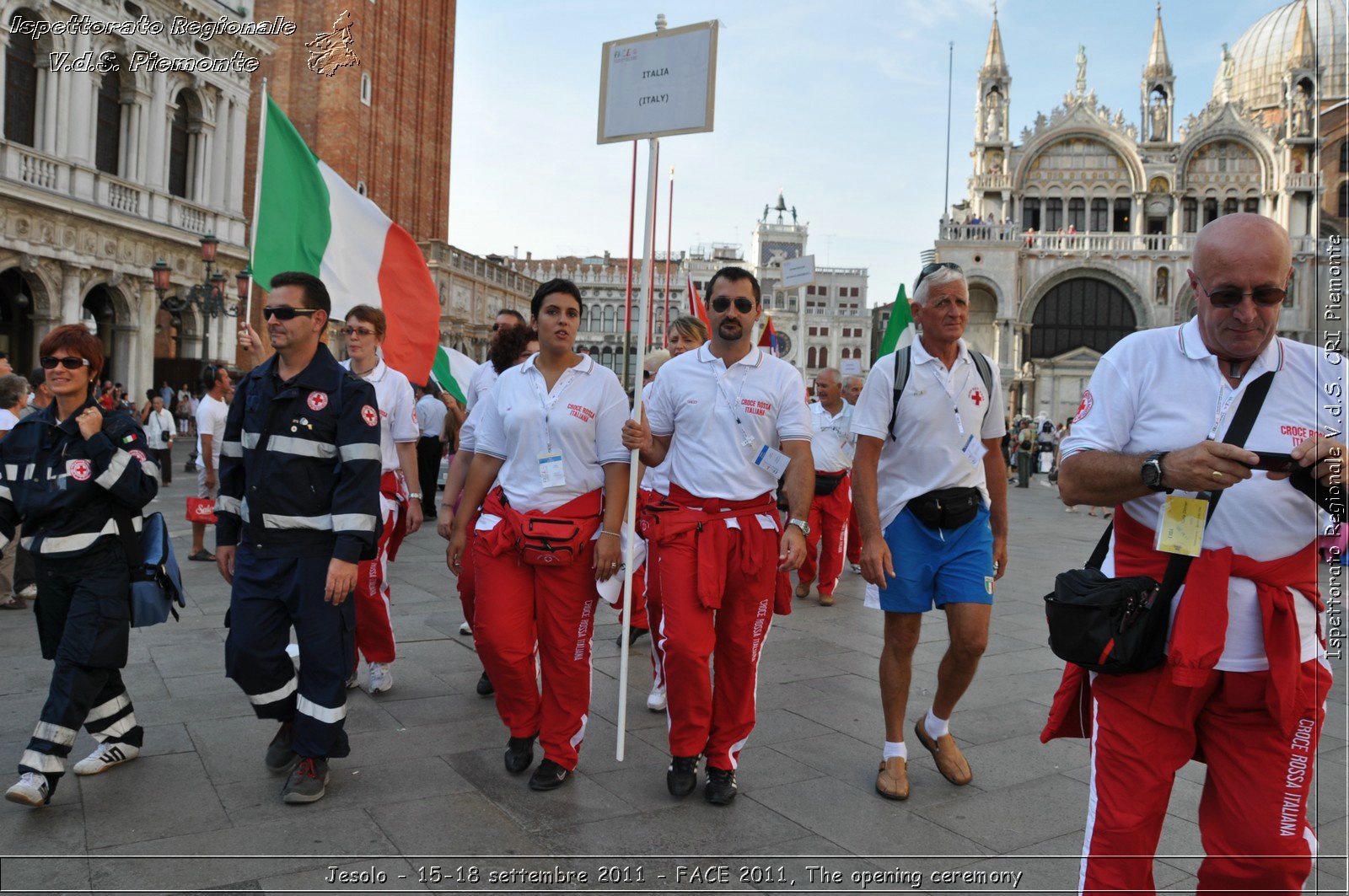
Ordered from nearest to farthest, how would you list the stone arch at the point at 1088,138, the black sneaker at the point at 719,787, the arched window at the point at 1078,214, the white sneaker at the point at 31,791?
the white sneaker at the point at 31,791 < the black sneaker at the point at 719,787 < the stone arch at the point at 1088,138 < the arched window at the point at 1078,214

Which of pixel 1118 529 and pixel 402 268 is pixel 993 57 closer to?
pixel 402 268

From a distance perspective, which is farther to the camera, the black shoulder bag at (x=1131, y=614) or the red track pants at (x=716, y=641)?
the red track pants at (x=716, y=641)

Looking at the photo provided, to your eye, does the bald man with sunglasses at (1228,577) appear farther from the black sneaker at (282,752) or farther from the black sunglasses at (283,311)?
the black sneaker at (282,752)

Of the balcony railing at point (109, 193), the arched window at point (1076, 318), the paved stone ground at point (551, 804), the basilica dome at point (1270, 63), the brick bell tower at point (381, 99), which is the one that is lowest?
the paved stone ground at point (551, 804)

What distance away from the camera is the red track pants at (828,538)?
892 centimetres

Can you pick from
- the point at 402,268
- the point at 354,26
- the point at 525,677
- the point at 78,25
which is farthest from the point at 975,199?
the point at 525,677

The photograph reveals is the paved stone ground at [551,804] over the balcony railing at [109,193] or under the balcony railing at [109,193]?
under

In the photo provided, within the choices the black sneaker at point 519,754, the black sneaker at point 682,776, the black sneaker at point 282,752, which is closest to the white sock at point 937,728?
the black sneaker at point 682,776

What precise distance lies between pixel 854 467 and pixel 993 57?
5368 centimetres

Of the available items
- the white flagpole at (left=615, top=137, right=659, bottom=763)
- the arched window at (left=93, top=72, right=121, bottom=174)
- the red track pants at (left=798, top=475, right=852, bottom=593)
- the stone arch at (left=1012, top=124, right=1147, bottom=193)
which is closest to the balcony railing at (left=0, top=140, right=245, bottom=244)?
the arched window at (left=93, top=72, right=121, bottom=174)

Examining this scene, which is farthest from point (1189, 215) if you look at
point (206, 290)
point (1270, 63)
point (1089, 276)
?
point (206, 290)

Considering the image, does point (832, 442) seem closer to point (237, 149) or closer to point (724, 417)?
point (724, 417)

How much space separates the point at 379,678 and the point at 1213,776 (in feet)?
13.9

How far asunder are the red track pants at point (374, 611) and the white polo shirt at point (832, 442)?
4.47 m
